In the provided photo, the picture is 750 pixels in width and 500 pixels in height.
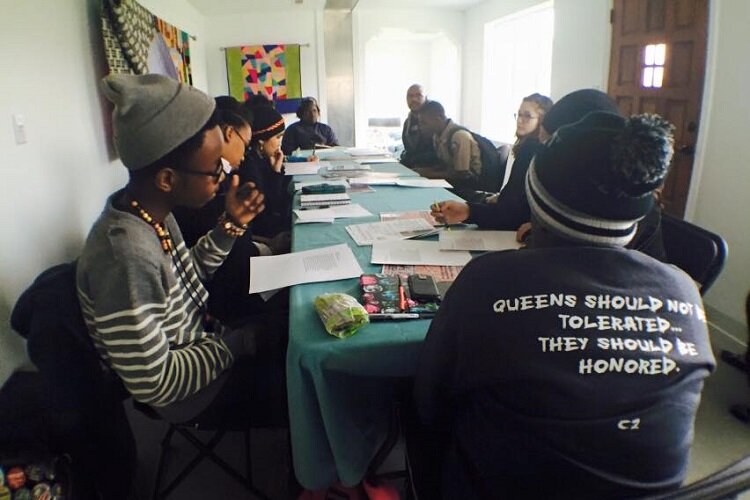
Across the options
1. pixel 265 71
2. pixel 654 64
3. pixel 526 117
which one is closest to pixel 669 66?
pixel 654 64

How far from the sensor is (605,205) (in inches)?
30.7

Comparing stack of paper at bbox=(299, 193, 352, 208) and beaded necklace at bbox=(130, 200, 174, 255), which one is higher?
beaded necklace at bbox=(130, 200, 174, 255)

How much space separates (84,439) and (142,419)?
2.64 ft

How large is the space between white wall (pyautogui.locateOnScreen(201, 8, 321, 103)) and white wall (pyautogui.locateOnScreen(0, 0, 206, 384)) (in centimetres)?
403

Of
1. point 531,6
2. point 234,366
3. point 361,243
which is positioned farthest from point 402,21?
point 234,366

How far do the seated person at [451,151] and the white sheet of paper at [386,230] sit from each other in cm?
197

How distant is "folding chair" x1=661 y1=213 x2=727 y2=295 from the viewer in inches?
52.6

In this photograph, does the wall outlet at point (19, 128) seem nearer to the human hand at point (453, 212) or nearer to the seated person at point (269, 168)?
the seated person at point (269, 168)

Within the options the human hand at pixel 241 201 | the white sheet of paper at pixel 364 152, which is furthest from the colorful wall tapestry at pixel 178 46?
the human hand at pixel 241 201

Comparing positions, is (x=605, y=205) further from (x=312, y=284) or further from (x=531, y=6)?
(x=531, y=6)

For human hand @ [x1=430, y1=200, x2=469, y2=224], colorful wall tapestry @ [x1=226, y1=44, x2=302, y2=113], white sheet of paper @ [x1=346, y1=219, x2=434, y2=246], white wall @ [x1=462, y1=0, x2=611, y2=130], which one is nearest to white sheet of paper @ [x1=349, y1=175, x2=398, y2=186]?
white sheet of paper @ [x1=346, y1=219, x2=434, y2=246]

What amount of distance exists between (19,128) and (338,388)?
1639 mm

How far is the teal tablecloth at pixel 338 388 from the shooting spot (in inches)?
40.5

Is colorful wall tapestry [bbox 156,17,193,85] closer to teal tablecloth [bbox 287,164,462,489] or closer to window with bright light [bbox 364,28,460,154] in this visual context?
teal tablecloth [bbox 287,164,462,489]
